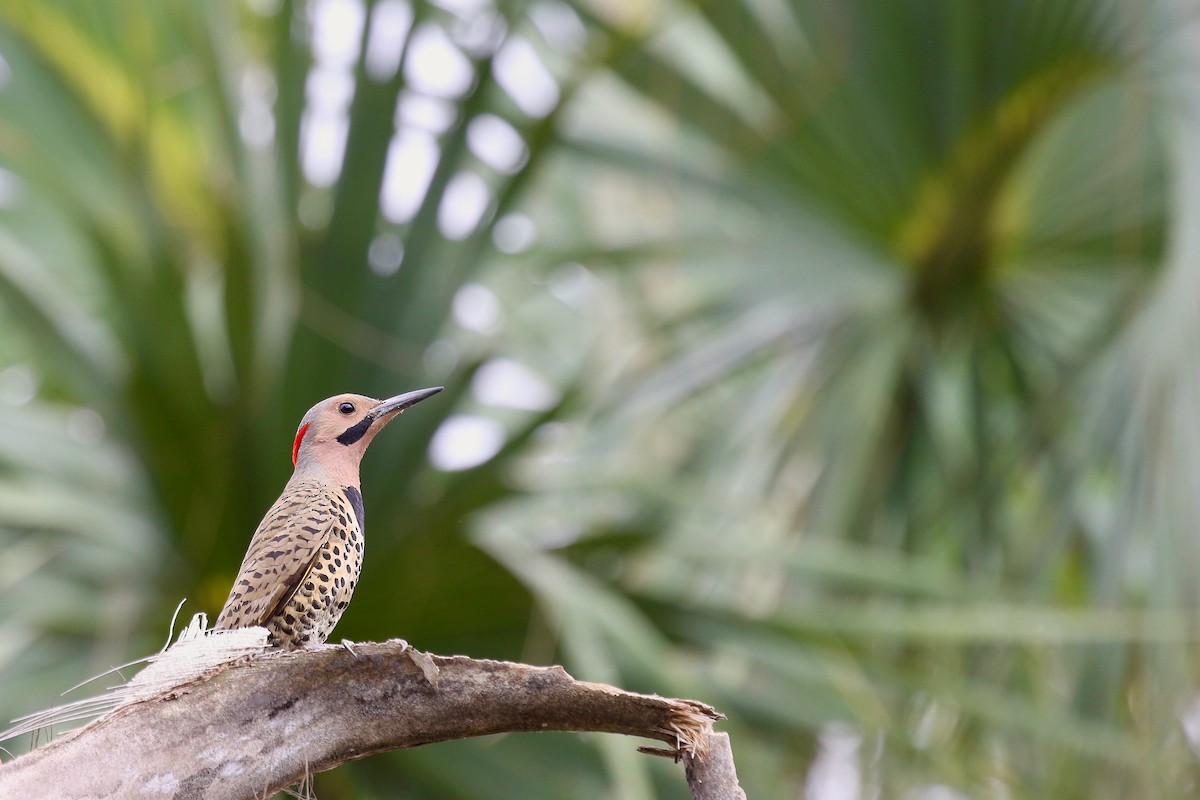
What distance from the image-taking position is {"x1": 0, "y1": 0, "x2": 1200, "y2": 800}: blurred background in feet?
8.00

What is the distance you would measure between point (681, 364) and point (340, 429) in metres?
2.77

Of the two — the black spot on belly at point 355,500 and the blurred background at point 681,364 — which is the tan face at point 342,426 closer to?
the black spot on belly at point 355,500

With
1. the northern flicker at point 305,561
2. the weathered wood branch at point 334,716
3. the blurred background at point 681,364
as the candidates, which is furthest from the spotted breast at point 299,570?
the blurred background at point 681,364

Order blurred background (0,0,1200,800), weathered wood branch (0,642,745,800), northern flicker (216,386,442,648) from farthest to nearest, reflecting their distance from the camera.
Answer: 1. blurred background (0,0,1200,800)
2. northern flicker (216,386,442,648)
3. weathered wood branch (0,642,745,800)

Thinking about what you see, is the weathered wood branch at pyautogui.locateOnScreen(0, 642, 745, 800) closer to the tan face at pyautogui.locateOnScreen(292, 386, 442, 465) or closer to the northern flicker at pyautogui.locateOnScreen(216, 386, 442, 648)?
the northern flicker at pyautogui.locateOnScreen(216, 386, 442, 648)

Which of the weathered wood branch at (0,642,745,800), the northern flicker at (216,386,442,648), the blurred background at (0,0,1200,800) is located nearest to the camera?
the weathered wood branch at (0,642,745,800)

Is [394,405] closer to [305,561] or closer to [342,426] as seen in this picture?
[342,426]

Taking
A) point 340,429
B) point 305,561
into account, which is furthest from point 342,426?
point 305,561

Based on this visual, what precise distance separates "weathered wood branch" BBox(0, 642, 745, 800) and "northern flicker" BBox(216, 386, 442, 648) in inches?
4.3

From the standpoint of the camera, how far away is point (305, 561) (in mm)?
1059

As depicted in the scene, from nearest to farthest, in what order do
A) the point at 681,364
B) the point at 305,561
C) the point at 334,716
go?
the point at 334,716, the point at 305,561, the point at 681,364

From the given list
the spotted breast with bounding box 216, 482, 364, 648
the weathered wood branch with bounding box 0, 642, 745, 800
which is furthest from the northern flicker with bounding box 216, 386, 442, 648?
the weathered wood branch with bounding box 0, 642, 745, 800

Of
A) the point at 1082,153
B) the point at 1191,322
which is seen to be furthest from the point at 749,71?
the point at 1191,322

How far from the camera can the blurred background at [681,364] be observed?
244 centimetres
